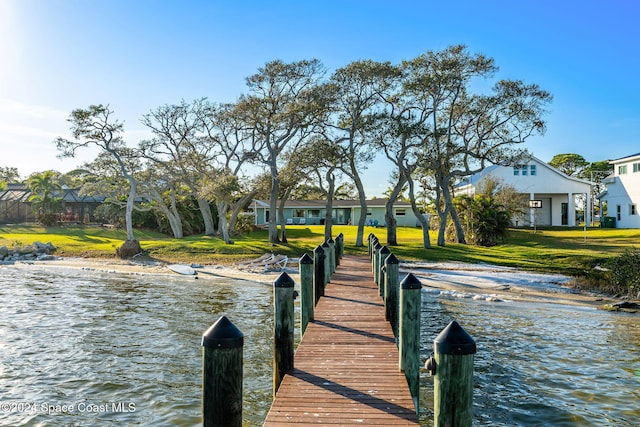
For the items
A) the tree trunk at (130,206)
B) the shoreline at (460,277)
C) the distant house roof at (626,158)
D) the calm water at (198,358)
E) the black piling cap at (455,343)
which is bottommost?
the calm water at (198,358)

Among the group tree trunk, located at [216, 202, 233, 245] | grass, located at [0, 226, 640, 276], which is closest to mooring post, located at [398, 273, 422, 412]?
grass, located at [0, 226, 640, 276]

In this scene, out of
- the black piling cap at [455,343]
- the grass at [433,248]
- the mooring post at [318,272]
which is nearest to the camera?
the black piling cap at [455,343]

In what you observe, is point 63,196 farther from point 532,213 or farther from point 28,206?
point 532,213

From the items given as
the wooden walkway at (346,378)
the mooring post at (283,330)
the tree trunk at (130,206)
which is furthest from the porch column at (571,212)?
the mooring post at (283,330)

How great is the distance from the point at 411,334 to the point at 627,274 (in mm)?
17392

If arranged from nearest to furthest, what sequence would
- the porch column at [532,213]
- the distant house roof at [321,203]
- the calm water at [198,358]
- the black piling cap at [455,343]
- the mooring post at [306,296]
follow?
the black piling cap at [455,343], the calm water at [198,358], the mooring post at [306,296], the porch column at [532,213], the distant house roof at [321,203]

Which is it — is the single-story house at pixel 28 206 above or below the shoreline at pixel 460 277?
above

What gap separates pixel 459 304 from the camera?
1800cm

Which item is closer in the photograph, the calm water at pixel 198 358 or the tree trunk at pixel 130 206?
the calm water at pixel 198 358

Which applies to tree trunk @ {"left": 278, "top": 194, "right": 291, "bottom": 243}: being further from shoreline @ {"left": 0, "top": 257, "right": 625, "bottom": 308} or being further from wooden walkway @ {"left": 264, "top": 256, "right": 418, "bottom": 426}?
wooden walkway @ {"left": 264, "top": 256, "right": 418, "bottom": 426}

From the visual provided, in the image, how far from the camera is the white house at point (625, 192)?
43.2 m

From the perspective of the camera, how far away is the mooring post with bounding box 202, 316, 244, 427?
3.67 metres

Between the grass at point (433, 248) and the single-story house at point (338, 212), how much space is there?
1693 centimetres

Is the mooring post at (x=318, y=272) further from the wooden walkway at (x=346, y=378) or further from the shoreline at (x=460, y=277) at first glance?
the shoreline at (x=460, y=277)
